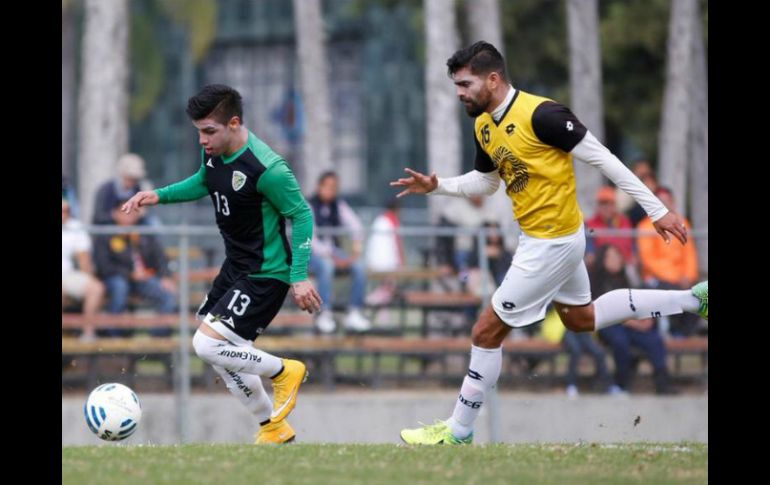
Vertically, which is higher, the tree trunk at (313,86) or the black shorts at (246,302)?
the tree trunk at (313,86)

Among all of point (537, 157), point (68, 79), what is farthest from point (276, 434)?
point (68, 79)

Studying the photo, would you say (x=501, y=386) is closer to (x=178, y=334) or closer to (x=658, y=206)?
(x=178, y=334)

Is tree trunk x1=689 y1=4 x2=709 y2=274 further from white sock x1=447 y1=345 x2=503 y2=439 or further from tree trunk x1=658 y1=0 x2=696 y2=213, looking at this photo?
white sock x1=447 y1=345 x2=503 y2=439

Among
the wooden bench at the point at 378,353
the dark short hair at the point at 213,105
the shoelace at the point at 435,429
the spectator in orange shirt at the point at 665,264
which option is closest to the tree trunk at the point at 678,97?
the spectator in orange shirt at the point at 665,264

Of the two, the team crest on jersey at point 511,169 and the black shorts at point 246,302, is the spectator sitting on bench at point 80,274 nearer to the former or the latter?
the black shorts at point 246,302

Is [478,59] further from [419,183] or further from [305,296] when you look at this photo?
[305,296]

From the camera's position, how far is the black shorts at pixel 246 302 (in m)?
9.35

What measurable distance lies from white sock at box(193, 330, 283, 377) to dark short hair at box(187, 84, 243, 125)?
1440 millimetres

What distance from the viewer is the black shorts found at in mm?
9352

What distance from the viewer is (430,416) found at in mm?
14930

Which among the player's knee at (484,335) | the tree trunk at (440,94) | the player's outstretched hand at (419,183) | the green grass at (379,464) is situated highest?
the tree trunk at (440,94)

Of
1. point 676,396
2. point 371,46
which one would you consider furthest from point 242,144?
point 371,46

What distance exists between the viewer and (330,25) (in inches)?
1474

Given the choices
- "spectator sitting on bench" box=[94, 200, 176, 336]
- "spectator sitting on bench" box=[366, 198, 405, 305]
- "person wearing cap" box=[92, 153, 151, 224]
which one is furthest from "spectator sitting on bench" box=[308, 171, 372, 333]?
"person wearing cap" box=[92, 153, 151, 224]
